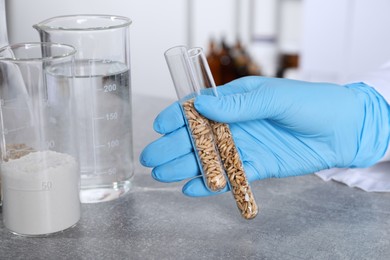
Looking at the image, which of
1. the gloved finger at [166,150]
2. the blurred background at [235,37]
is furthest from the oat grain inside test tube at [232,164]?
the blurred background at [235,37]

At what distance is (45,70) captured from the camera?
903mm

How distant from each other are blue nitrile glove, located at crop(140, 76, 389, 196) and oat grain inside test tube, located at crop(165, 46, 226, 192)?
59 mm

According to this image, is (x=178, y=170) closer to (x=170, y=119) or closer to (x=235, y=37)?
(x=170, y=119)

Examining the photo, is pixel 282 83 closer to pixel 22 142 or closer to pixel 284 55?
pixel 22 142

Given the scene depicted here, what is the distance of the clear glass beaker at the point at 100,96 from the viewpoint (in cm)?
102

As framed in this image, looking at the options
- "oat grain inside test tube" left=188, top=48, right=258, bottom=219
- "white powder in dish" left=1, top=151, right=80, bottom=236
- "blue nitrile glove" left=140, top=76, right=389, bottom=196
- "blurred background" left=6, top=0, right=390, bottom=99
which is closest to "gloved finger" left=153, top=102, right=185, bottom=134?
"blue nitrile glove" left=140, top=76, right=389, bottom=196

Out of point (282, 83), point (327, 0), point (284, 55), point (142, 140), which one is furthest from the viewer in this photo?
point (284, 55)

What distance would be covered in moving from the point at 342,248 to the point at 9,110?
563mm

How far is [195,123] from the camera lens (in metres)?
1.02

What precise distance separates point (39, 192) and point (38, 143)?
8 cm

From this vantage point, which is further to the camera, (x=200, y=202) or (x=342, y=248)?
(x=200, y=202)

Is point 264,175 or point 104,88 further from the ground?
point 104,88

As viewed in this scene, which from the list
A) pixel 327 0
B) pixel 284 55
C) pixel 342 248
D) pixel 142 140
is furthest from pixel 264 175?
pixel 284 55

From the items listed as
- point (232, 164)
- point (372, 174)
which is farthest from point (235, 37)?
point (232, 164)
